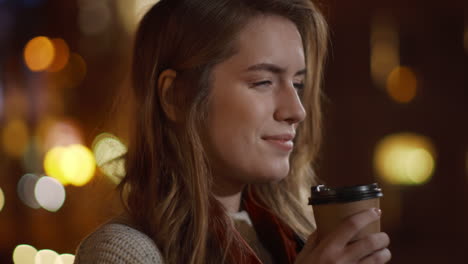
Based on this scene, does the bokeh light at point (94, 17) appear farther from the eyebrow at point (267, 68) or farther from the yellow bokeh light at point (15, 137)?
the eyebrow at point (267, 68)

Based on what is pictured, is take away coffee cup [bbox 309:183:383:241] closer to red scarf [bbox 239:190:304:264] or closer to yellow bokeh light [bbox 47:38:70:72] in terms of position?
red scarf [bbox 239:190:304:264]

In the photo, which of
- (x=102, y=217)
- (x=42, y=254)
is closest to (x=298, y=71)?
(x=102, y=217)

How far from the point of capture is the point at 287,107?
1.44 meters

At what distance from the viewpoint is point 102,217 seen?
5.65ft

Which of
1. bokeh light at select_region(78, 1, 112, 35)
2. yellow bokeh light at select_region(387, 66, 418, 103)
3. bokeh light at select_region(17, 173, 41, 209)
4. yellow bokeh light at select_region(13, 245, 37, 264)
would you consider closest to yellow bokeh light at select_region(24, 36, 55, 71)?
bokeh light at select_region(78, 1, 112, 35)

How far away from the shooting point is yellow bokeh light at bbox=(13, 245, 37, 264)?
4.41m

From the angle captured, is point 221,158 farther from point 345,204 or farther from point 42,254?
point 42,254

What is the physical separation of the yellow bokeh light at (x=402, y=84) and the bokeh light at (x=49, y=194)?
13.5 ft

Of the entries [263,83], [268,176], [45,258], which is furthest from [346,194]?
[45,258]

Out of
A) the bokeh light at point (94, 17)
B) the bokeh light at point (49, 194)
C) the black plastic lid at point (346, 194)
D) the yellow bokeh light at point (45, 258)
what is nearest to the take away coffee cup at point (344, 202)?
the black plastic lid at point (346, 194)

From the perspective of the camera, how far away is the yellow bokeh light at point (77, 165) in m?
6.06

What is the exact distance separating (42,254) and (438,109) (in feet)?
15.6

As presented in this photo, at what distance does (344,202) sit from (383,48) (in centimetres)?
606

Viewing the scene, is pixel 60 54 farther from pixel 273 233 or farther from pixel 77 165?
pixel 273 233
